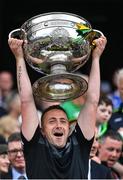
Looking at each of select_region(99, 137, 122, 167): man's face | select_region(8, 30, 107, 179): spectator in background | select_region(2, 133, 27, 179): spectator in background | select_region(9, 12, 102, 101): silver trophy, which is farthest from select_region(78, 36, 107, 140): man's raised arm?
select_region(99, 137, 122, 167): man's face

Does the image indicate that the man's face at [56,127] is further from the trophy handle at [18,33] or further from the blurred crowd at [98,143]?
the trophy handle at [18,33]

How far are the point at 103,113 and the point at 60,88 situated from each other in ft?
7.85

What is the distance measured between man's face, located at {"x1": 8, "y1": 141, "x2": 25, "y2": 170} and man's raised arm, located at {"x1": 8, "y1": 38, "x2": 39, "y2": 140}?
1.40 m

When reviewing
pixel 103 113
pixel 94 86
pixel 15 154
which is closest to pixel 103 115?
pixel 103 113

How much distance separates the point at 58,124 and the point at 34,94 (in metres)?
0.32

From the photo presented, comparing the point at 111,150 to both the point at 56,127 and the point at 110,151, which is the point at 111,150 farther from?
the point at 56,127

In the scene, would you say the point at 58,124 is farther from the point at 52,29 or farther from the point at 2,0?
the point at 2,0

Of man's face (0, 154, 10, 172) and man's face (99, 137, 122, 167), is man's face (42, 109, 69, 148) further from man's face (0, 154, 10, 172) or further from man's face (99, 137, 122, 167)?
man's face (99, 137, 122, 167)

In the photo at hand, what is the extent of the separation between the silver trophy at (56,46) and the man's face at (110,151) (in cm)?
183

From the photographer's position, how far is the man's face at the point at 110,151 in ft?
26.9

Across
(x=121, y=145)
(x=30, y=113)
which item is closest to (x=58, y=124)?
(x=30, y=113)

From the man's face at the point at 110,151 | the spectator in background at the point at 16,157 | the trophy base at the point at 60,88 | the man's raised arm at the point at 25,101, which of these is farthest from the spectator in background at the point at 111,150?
the man's raised arm at the point at 25,101

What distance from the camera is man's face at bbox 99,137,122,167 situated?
8.20 metres

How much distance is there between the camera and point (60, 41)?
6.38 m
